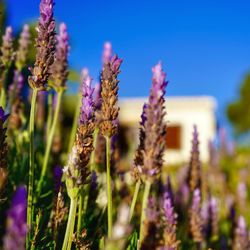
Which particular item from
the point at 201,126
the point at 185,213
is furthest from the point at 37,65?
the point at 201,126

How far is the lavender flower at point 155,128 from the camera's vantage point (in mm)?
1663

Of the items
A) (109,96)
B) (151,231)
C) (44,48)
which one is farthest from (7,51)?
(151,231)

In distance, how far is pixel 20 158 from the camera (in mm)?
3301

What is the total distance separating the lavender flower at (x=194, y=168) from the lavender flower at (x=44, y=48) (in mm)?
1012

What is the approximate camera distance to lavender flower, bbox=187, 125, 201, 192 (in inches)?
107

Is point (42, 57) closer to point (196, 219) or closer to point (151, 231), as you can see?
point (151, 231)

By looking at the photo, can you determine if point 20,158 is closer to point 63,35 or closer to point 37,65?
point 63,35

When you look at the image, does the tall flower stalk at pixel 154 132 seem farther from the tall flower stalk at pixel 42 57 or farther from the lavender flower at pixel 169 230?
the tall flower stalk at pixel 42 57

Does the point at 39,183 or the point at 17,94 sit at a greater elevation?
the point at 17,94

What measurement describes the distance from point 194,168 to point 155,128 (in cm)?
132

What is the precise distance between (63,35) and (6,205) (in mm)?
827

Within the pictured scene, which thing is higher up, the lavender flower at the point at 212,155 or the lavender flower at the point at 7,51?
the lavender flower at the point at 7,51

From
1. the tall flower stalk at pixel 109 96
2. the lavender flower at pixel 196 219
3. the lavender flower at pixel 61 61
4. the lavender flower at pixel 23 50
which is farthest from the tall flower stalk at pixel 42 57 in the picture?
the lavender flower at pixel 23 50

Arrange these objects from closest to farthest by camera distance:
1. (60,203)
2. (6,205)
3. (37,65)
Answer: (37,65)
(60,203)
(6,205)
